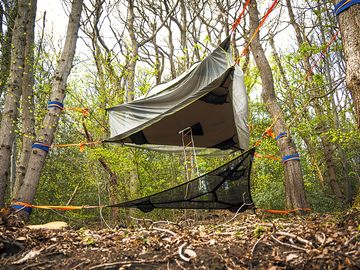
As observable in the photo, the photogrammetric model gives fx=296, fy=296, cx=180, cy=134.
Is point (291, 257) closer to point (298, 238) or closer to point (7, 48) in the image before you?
point (298, 238)

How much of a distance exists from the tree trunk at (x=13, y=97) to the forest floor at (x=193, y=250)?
1.66 metres

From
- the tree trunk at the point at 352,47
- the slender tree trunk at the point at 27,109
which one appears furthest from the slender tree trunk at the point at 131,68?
the tree trunk at the point at 352,47

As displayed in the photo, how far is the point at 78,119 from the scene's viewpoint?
5266 mm

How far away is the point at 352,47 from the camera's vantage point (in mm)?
1724

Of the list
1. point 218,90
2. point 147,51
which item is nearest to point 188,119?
point 218,90

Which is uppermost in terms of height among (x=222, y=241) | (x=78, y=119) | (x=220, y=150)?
(x=78, y=119)

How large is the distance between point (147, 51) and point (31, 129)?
16.8ft

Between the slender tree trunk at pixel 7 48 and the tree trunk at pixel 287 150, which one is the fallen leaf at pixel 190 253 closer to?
the tree trunk at pixel 287 150

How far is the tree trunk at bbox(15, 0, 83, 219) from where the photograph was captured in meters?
3.07

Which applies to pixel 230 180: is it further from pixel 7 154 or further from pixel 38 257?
pixel 7 154

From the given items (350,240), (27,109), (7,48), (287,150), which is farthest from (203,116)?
(7,48)

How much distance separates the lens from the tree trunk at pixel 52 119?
3.07m

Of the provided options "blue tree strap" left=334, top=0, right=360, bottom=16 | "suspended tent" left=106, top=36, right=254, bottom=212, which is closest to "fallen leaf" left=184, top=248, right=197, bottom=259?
"suspended tent" left=106, top=36, right=254, bottom=212

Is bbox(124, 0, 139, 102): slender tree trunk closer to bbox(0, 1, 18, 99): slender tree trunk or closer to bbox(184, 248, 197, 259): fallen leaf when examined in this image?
bbox(0, 1, 18, 99): slender tree trunk
